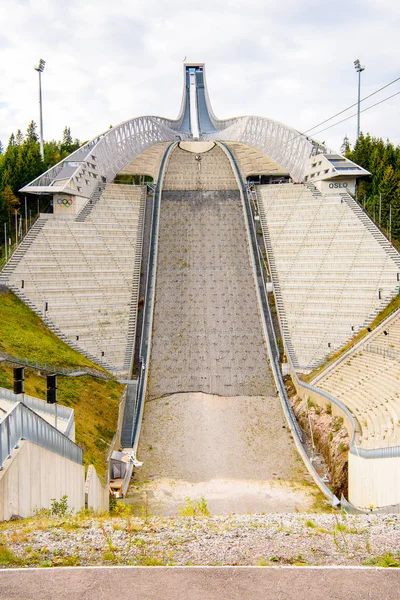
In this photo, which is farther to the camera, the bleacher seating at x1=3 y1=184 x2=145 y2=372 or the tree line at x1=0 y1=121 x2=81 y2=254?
the tree line at x1=0 y1=121 x2=81 y2=254

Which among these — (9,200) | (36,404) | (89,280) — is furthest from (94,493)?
(9,200)

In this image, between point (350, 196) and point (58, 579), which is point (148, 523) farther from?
point (350, 196)

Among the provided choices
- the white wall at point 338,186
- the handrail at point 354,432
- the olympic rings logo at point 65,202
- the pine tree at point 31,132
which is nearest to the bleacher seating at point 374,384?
the handrail at point 354,432

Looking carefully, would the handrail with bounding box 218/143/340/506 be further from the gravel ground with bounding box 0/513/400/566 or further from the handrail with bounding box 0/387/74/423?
the gravel ground with bounding box 0/513/400/566

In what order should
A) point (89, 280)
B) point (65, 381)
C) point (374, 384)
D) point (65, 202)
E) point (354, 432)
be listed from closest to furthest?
point (354, 432)
point (374, 384)
point (65, 381)
point (89, 280)
point (65, 202)

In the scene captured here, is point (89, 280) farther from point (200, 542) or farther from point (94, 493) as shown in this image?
point (200, 542)

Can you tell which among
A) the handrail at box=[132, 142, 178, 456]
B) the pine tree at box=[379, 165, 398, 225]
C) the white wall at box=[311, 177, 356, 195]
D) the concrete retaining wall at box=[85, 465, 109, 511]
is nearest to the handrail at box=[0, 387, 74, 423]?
the concrete retaining wall at box=[85, 465, 109, 511]
